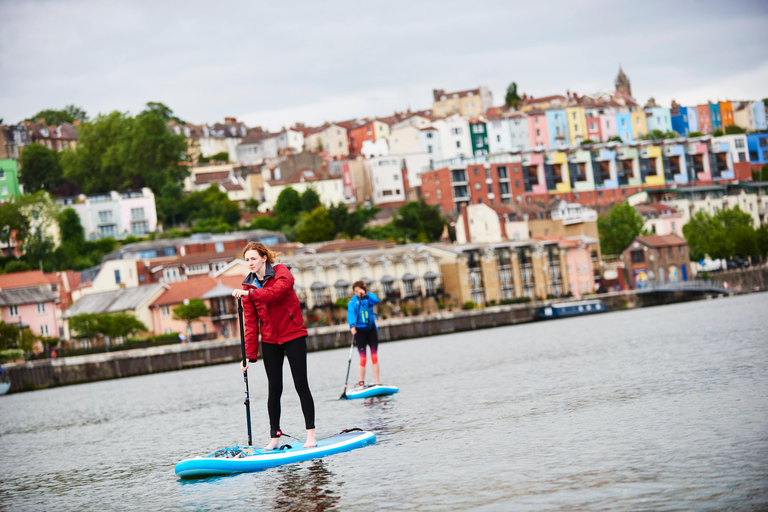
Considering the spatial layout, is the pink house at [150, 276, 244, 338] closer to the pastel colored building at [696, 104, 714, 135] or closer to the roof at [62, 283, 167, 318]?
the roof at [62, 283, 167, 318]

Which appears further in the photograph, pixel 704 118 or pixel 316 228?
pixel 704 118

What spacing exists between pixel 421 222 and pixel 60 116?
92.9m

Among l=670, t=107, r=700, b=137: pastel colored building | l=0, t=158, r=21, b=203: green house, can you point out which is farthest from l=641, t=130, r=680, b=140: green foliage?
l=0, t=158, r=21, b=203: green house

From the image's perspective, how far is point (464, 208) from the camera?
114 metres

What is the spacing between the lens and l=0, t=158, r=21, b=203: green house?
129250 mm

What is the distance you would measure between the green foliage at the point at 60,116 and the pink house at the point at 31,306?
296ft

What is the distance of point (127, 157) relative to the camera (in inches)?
4956

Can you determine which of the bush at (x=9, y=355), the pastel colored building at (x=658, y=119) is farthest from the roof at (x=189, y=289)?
the pastel colored building at (x=658, y=119)

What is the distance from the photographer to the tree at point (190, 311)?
7719 centimetres

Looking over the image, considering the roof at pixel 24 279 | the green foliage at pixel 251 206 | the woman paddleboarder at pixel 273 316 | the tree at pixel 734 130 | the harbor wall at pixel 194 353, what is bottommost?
the harbor wall at pixel 194 353

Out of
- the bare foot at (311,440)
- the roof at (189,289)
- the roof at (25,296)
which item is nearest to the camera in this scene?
the bare foot at (311,440)

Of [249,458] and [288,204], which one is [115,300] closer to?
[288,204]

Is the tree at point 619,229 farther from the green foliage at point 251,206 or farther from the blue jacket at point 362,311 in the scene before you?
the blue jacket at point 362,311

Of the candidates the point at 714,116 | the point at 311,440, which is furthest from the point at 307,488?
the point at 714,116
